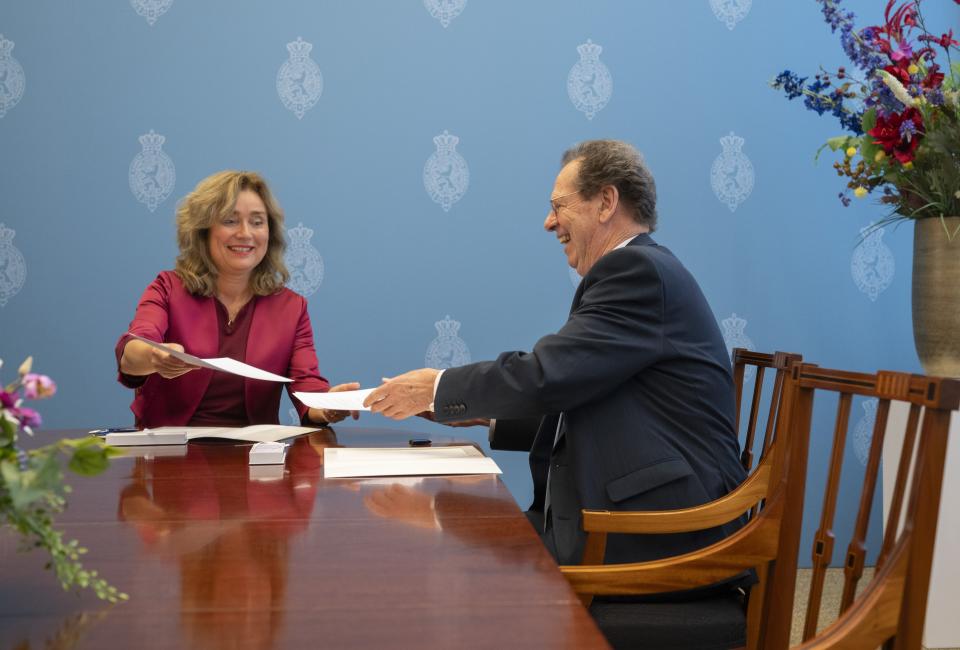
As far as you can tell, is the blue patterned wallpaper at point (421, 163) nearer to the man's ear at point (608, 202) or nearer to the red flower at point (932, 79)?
the red flower at point (932, 79)

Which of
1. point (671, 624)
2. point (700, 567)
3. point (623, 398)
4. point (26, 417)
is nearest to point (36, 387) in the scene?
point (26, 417)

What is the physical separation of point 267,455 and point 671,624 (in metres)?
0.79

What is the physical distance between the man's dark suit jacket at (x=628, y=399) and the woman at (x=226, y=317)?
0.77m

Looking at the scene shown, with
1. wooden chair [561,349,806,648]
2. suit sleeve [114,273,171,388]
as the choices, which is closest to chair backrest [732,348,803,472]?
wooden chair [561,349,806,648]

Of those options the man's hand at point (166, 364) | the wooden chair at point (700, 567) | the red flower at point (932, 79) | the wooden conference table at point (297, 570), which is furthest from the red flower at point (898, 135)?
the man's hand at point (166, 364)

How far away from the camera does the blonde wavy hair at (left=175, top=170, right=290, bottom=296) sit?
2564mm

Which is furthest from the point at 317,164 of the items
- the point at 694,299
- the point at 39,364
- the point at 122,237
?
the point at 694,299

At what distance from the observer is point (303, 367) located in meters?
2.51

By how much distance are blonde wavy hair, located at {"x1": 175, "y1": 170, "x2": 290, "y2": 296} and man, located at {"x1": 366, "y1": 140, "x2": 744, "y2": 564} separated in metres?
0.92

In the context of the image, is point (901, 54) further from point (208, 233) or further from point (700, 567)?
point (208, 233)

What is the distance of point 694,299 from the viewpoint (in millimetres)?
1774

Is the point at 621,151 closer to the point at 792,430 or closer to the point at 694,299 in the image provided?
the point at 694,299

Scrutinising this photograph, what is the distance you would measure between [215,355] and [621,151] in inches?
49.0

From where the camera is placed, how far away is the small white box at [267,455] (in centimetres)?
168
